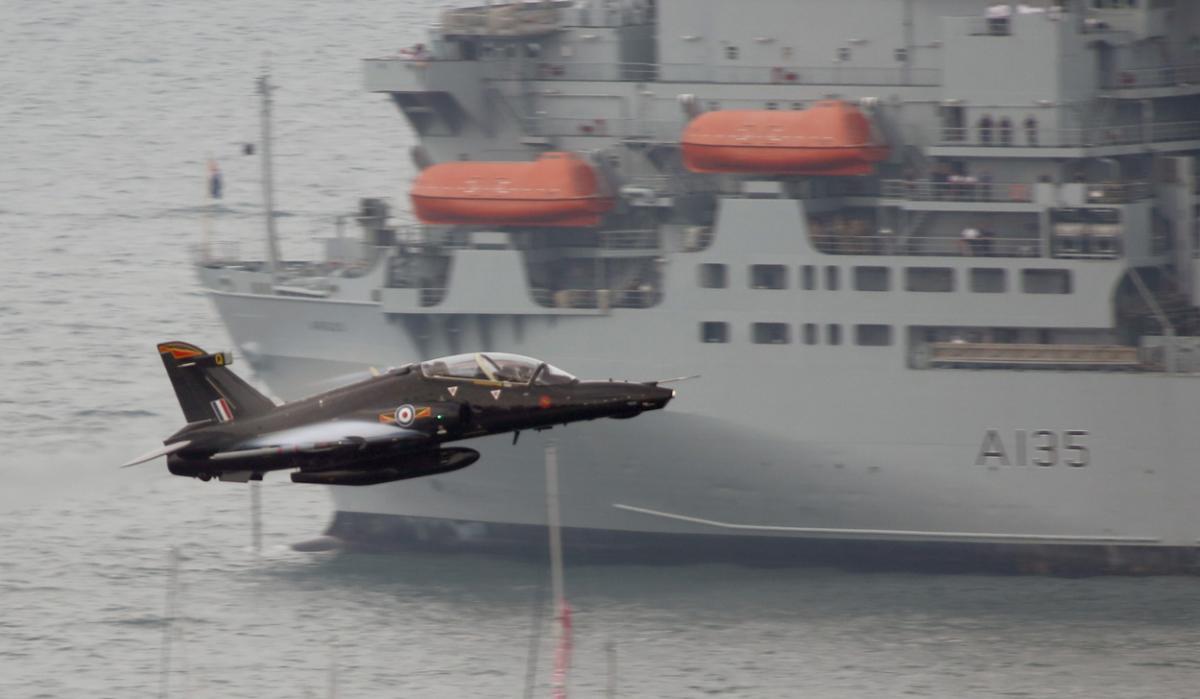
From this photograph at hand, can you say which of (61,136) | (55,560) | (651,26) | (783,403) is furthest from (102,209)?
(783,403)

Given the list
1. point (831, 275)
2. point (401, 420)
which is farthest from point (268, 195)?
point (401, 420)

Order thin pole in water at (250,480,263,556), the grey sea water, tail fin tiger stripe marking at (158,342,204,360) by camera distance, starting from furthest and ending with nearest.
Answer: thin pole in water at (250,480,263,556) < the grey sea water < tail fin tiger stripe marking at (158,342,204,360)

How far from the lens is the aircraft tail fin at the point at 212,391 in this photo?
1594 inches

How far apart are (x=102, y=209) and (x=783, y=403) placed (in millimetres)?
77409

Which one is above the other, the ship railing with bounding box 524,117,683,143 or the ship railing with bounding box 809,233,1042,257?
the ship railing with bounding box 524,117,683,143

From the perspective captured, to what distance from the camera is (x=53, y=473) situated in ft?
167

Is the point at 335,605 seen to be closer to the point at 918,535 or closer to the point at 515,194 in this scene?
the point at 515,194

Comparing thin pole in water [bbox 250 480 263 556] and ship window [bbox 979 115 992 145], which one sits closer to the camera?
ship window [bbox 979 115 992 145]

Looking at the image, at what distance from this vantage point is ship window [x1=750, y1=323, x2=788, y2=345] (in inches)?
2616

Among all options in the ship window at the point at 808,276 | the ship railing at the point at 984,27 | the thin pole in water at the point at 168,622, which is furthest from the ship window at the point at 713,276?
the thin pole in water at the point at 168,622

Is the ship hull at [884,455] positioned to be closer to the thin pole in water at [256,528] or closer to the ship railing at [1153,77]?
the ship railing at [1153,77]

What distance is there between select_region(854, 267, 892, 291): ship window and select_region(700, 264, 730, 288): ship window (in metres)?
4.02

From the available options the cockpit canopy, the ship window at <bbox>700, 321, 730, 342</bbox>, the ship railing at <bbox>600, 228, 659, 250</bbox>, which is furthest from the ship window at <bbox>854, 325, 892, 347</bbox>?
the cockpit canopy

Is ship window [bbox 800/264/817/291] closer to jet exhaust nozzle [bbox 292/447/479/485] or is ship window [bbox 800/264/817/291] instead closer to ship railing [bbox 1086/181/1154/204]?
ship railing [bbox 1086/181/1154/204]
